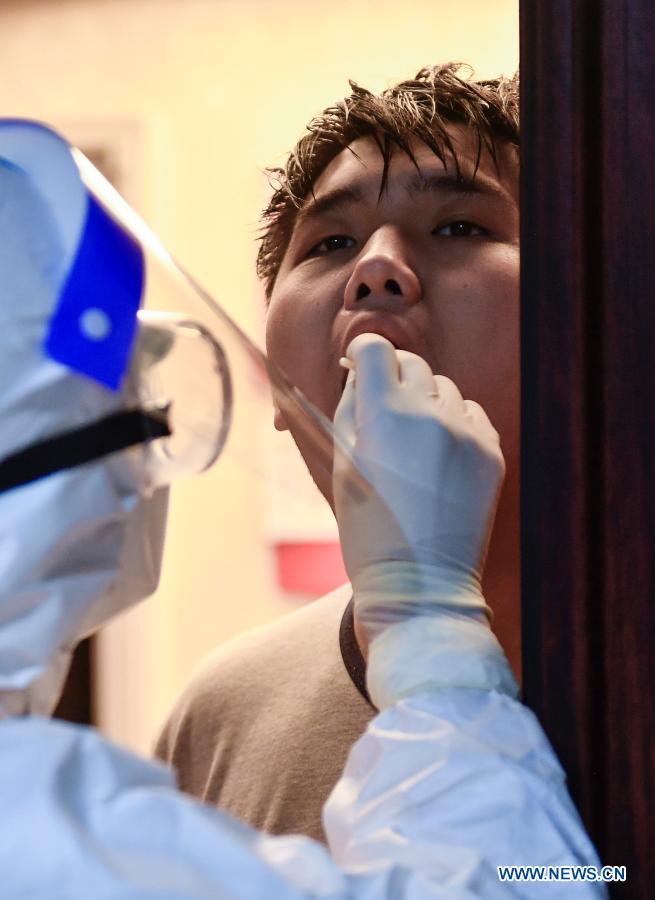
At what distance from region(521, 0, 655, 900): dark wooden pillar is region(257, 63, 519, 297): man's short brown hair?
38 centimetres

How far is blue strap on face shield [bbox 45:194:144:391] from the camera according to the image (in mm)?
481

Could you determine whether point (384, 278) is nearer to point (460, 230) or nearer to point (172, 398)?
point (460, 230)

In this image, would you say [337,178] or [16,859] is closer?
[16,859]

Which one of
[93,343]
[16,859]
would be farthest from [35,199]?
[16,859]

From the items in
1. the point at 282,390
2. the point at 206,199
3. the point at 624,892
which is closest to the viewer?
the point at 624,892

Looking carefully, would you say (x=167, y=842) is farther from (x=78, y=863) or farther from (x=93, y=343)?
(x=93, y=343)

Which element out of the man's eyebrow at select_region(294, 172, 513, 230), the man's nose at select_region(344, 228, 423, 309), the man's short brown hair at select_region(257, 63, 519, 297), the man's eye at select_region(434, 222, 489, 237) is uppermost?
the man's short brown hair at select_region(257, 63, 519, 297)

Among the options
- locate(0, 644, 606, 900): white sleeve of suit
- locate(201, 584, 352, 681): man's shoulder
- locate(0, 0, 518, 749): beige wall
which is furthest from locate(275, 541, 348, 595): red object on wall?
locate(0, 644, 606, 900): white sleeve of suit

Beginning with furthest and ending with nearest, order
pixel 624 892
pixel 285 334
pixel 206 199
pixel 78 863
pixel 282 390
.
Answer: pixel 206 199
pixel 285 334
pixel 282 390
pixel 624 892
pixel 78 863

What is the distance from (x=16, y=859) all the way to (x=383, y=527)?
0.30 metres

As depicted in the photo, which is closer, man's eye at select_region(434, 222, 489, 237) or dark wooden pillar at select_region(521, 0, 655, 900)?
dark wooden pillar at select_region(521, 0, 655, 900)

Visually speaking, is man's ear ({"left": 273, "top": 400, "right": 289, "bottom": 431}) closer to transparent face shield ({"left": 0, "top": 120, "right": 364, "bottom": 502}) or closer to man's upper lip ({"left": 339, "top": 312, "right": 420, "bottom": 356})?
transparent face shield ({"left": 0, "top": 120, "right": 364, "bottom": 502})

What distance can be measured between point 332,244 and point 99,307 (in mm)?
536

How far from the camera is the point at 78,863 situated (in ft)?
1.33
